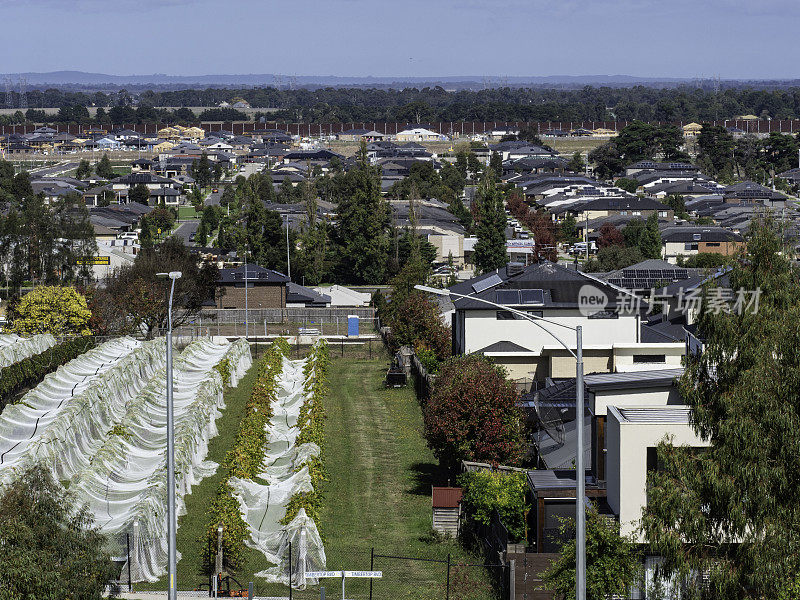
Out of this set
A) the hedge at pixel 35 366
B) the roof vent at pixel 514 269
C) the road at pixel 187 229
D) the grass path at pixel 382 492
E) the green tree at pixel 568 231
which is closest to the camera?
the grass path at pixel 382 492

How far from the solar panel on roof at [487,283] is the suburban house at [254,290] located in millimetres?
20753

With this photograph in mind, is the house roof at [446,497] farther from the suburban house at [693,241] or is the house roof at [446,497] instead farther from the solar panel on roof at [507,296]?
the suburban house at [693,241]

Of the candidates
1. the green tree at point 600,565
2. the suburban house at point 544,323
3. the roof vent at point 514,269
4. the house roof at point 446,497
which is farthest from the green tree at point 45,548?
the roof vent at point 514,269

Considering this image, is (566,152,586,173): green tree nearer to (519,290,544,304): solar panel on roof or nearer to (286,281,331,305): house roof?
(286,281,331,305): house roof

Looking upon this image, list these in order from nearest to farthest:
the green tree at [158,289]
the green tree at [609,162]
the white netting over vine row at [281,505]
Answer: the white netting over vine row at [281,505] < the green tree at [158,289] < the green tree at [609,162]

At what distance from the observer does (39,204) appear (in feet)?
276

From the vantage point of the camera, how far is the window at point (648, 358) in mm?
34062

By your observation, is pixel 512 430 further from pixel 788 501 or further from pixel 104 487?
pixel 788 501

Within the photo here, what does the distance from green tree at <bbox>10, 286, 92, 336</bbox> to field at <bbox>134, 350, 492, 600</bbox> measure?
1233 centimetres

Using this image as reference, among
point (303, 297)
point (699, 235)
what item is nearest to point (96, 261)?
point (303, 297)

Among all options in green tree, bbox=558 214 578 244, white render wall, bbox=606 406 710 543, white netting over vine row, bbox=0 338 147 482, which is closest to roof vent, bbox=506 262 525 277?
white netting over vine row, bbox=0 338 147 482

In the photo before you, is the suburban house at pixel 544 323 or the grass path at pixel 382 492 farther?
the suburban house at pixel 544 323

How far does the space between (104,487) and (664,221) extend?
73.6 metres

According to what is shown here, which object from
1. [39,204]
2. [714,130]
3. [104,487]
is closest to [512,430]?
[104,487]
